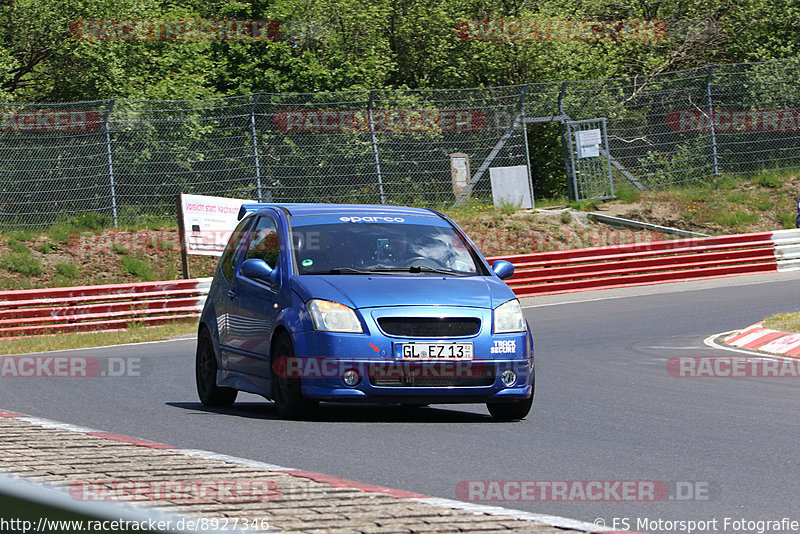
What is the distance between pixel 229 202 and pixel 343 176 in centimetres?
297

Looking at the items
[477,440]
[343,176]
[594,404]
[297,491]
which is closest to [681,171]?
[343,176]

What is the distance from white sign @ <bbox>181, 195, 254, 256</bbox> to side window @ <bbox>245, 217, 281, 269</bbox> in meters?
13.7

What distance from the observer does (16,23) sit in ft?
109

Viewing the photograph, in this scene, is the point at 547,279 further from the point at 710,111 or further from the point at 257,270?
the point at 257,270

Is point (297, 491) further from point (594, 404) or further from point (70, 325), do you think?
point (70, 325)

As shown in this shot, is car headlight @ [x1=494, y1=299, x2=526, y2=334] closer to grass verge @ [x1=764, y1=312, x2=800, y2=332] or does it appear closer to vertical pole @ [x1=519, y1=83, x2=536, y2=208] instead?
grass verge @ [x1=764, y1=312, x2=800, y2=332]

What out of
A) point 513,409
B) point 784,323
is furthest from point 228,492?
point 784,323

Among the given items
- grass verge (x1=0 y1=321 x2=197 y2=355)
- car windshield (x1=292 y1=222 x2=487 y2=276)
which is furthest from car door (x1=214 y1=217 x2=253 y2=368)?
grass verge (x1=0 y1=321 x2=197 y2=355)

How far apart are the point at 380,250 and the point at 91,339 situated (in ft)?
35.9

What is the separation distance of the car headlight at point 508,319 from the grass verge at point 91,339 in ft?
34.1

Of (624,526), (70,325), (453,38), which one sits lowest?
(70,325)

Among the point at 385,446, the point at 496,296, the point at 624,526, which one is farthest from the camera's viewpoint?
the point at 496,296

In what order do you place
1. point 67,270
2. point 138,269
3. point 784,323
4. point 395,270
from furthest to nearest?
point 138,269, point 67,270, point 784,323, point 395,270

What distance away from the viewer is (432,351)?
27.7 feet
